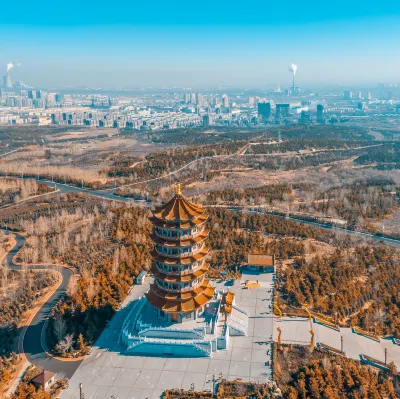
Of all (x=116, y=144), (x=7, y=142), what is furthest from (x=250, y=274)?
(x=7, y=142)

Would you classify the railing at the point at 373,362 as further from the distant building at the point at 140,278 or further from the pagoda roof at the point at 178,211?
the distant building at the point at 140,278

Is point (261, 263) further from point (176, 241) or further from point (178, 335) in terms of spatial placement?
point (176, 241)

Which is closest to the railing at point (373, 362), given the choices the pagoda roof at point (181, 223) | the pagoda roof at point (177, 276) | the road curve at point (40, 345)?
the pagoda roof at point (177, 276)

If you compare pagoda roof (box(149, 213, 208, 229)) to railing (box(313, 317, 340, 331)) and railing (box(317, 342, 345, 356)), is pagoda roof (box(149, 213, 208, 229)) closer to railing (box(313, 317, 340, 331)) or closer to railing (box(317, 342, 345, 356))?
railing (box(317, 342, 345, 356))

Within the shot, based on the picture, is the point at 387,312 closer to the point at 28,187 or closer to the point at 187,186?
the point at 187,186

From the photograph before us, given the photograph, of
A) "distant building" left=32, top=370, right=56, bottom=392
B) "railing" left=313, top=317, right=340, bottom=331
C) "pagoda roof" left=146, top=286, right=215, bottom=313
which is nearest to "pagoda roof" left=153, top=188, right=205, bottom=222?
"pagoda roof" left=146, top=286, right=215, bottom=313

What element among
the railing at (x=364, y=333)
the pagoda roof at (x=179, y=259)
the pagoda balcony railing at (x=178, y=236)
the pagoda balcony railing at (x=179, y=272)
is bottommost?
the railing at (x=364, y=333)
